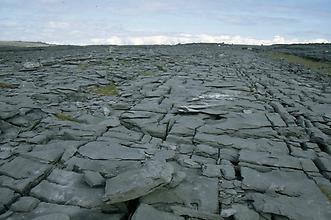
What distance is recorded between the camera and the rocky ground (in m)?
4.13

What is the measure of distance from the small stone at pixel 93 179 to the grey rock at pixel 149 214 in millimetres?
864

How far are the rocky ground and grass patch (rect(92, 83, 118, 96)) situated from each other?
3 centimetres

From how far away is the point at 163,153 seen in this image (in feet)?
18.5

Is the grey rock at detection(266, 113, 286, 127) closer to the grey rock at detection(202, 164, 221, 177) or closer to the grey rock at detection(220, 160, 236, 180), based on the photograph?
the grey rock at detection(220, 160, 236, 180)

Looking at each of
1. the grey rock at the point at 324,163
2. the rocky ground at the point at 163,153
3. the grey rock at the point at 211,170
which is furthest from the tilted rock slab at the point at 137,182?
the grey rock at the point at 324,163

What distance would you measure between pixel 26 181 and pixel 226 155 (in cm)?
324

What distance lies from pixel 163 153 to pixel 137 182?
154 centimetres

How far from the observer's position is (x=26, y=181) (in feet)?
15.2

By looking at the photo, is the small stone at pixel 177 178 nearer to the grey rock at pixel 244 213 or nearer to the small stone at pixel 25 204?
the grey rock at pixel 244 213

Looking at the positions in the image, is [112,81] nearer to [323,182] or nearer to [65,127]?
[65,127]

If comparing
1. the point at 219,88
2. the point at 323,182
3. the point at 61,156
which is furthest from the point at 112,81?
the point at 323,182

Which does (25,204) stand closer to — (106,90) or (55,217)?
(55,217)

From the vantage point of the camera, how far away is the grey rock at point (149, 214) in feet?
12.5

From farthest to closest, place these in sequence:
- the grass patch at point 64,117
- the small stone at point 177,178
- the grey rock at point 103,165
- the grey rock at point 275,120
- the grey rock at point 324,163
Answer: the grass patch at point 64,117 → the grey rock at point 275,120 → the grey rock at point 324,163 → the grey rock at point 103,165 → the small stone at point 177,178
